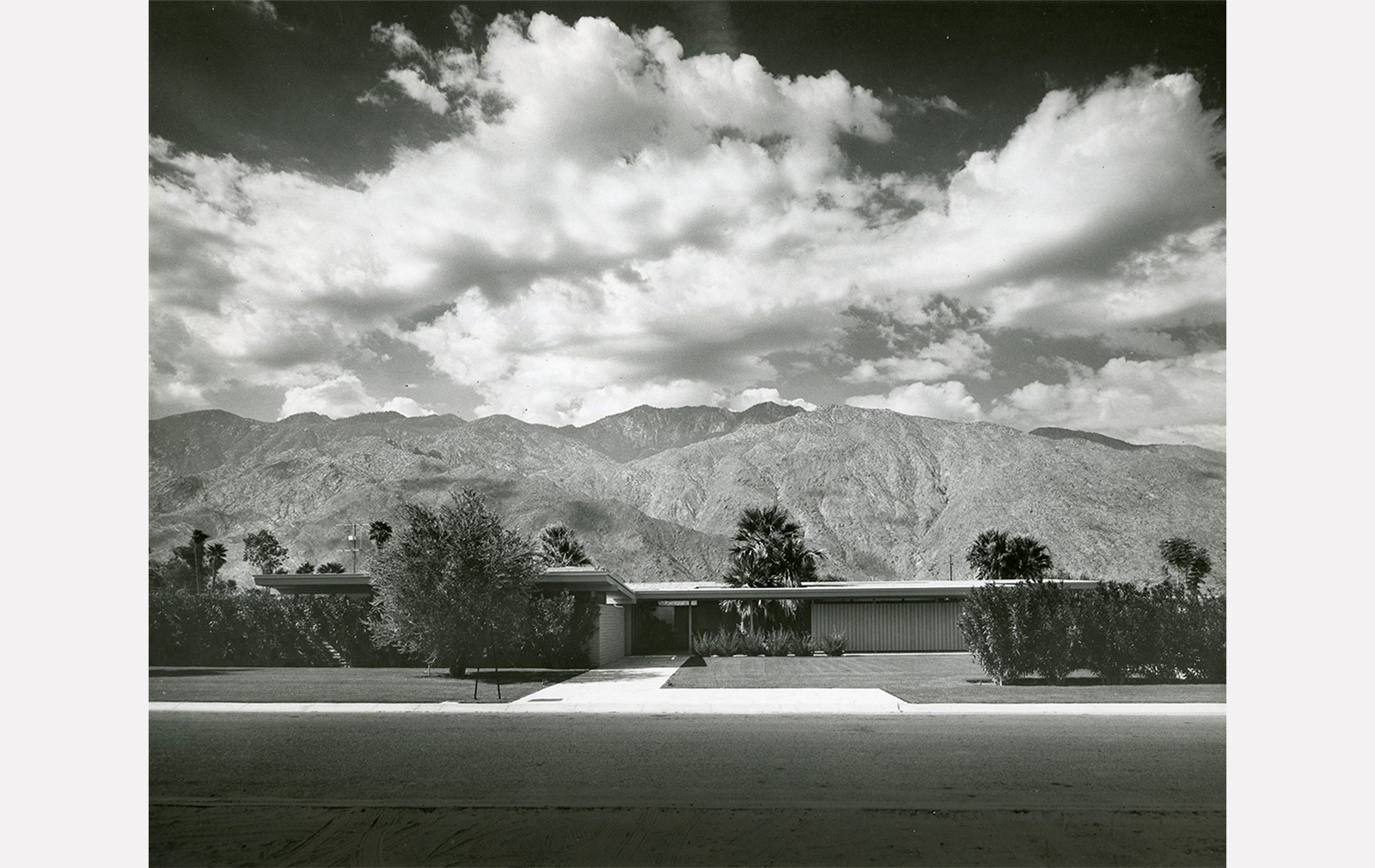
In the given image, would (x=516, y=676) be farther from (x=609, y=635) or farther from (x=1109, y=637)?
(x=1109, y=637)

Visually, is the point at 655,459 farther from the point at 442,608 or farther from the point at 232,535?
the point at 442,608

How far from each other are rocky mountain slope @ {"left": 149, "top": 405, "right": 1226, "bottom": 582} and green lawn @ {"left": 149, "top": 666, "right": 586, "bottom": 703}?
260 ft

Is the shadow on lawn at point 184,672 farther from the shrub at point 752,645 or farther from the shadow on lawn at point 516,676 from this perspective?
the shrub at point 752,645

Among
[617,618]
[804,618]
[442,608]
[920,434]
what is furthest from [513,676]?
[920,434]

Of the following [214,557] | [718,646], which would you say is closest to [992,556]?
[718,646]

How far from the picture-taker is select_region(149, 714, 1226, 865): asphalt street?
8500 millimetres

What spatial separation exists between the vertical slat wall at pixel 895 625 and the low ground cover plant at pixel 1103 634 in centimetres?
1463

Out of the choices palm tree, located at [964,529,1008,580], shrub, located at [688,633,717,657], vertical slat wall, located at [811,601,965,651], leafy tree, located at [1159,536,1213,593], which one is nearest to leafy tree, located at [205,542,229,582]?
palm tree, located at [964,529,1008,580]

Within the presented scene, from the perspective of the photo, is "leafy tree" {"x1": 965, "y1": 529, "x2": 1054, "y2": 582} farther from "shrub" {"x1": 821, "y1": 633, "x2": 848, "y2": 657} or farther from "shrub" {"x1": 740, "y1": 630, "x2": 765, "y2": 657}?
"shrub" {"x1": 740, "y1": 630, "x2": 765, "y2": 657}

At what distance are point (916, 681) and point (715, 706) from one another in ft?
23.2

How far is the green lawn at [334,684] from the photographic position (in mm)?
20516

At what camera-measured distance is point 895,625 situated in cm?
3784

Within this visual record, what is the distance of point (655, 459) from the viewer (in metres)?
171

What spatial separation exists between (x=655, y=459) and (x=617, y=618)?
449 feet
